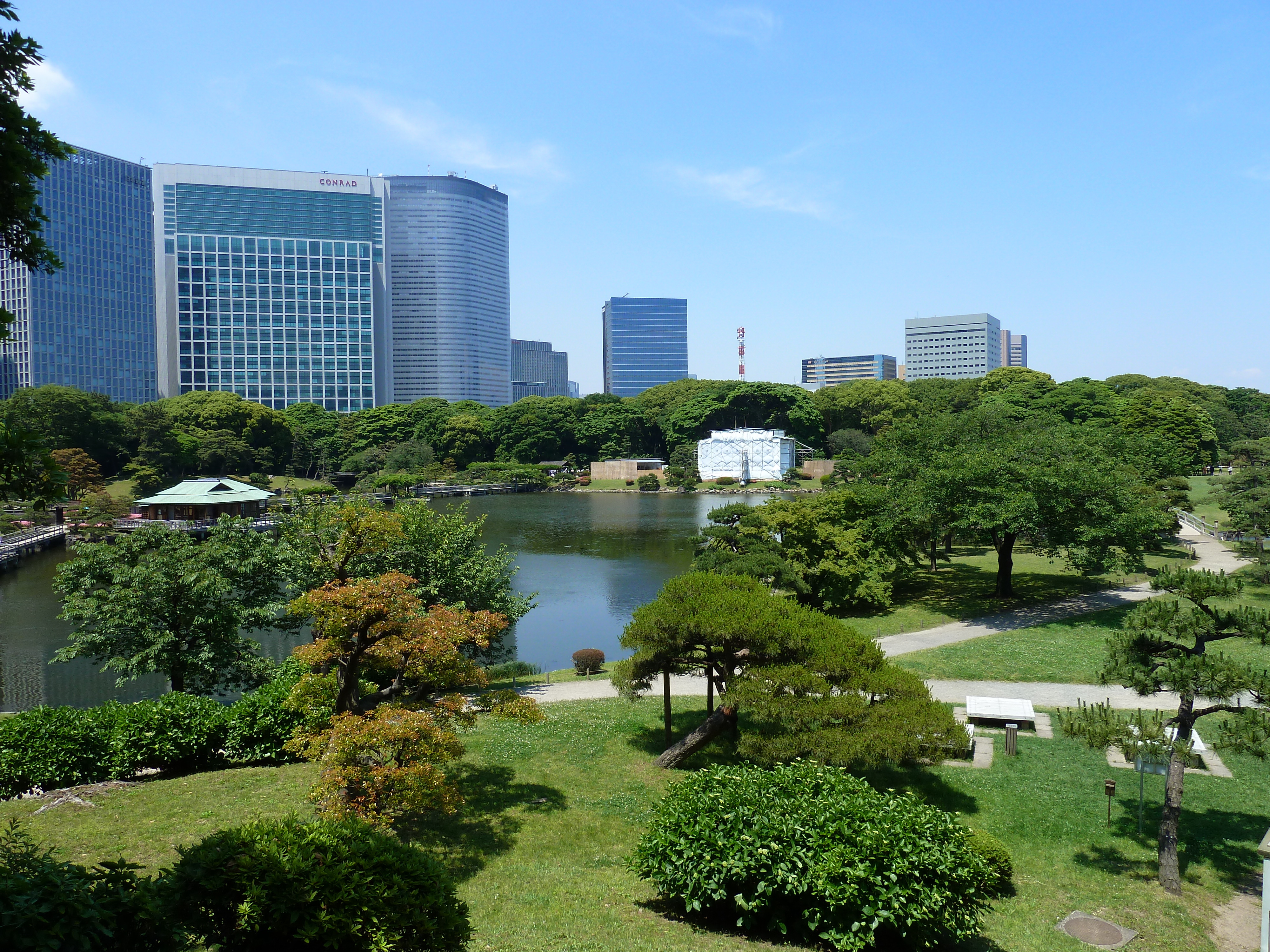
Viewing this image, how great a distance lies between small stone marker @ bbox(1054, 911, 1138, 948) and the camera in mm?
7777

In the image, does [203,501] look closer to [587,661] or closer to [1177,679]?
[587,661]

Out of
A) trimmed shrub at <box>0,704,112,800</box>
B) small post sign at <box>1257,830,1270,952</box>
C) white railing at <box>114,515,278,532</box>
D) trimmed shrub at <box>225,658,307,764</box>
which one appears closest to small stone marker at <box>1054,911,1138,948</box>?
small post sign at <box>1257,830,1270,952</box>

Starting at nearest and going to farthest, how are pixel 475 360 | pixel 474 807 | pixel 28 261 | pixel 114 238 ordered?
pixel 28 261, pixel 474 807, pixel 114 238, pixel 475 360

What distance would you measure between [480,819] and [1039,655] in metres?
14.9

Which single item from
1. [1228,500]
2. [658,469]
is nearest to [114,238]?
[658,469]

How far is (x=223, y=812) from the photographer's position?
372 inches

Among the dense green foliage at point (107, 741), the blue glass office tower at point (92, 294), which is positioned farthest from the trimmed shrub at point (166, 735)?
the blue glass office tower at point (92, 294)

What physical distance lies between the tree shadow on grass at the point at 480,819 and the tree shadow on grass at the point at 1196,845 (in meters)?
7.15

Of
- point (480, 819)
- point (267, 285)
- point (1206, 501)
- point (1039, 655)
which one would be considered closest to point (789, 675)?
point (480, 819)

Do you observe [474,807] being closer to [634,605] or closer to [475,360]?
[634,605]

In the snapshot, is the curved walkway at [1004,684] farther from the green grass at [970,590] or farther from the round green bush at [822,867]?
the round green bush at [822,867]

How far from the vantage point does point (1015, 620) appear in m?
22.3

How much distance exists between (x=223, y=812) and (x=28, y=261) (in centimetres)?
709

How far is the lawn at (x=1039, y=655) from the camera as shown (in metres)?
17.6
